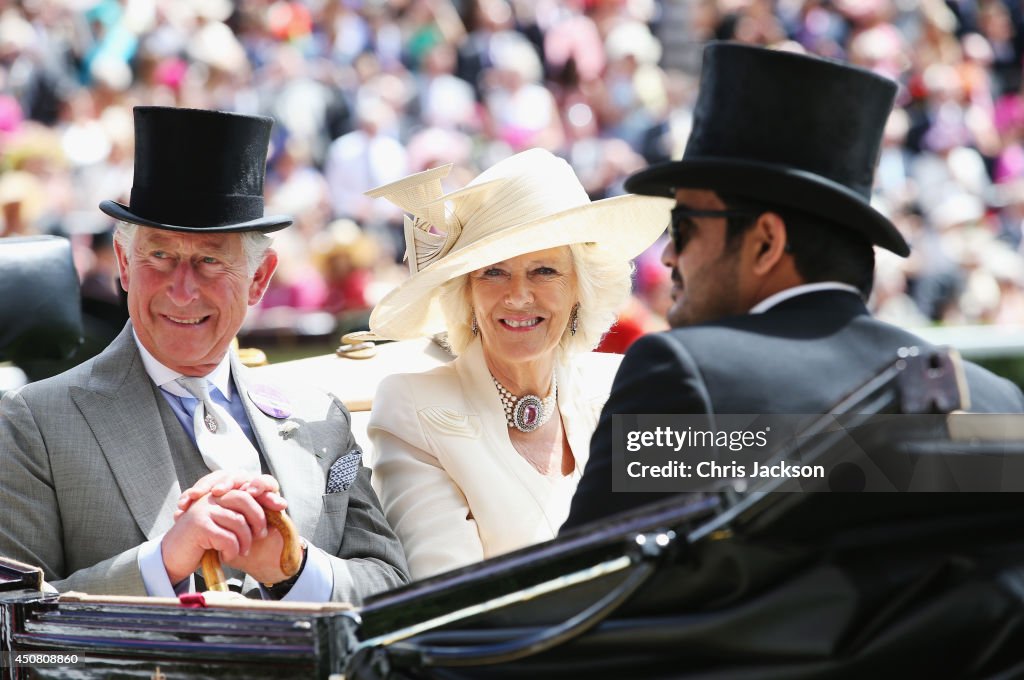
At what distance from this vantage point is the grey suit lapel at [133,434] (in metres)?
2.97

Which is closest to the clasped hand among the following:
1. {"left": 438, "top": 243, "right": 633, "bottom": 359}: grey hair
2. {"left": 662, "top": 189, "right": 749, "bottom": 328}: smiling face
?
{"left": 662, "top": 189, "right": 749, "bottom": 328}: smiling face

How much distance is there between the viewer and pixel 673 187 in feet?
8.49

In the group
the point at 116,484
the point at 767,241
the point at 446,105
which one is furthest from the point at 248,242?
the point at 446,105

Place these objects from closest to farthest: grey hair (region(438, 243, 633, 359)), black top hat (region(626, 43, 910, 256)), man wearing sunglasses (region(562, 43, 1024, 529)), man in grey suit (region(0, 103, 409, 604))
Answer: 1. man wearing sunglasses (region(562, 43, 1024, 529))
2. black top hat (region(626, 43, 910, 256))
3. man in grey suit (region(0, 103, 409, 604))
4. grey hair (region(438, 243, 633, 359))

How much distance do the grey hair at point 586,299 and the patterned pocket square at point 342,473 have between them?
23.6 inches

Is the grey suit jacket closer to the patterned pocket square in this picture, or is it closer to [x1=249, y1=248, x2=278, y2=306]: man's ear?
the patterned pocket square

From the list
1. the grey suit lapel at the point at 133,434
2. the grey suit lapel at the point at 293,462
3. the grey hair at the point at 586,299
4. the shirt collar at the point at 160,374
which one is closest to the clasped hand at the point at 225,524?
the grey suit lapel at the point at 133,434

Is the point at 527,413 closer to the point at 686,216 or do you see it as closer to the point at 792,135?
the point at 686,216

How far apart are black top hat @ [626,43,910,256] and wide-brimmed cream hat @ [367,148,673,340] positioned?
3.36 ft

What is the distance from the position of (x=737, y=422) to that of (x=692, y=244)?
0.41 m

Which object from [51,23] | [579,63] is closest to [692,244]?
[51,23]

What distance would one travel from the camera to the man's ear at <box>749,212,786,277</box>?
8.12ft

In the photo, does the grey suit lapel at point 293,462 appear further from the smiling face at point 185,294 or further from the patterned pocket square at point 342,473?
the smiling face at point 185,294

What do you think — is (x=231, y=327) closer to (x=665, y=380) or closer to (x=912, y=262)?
(x=665, y=380)
